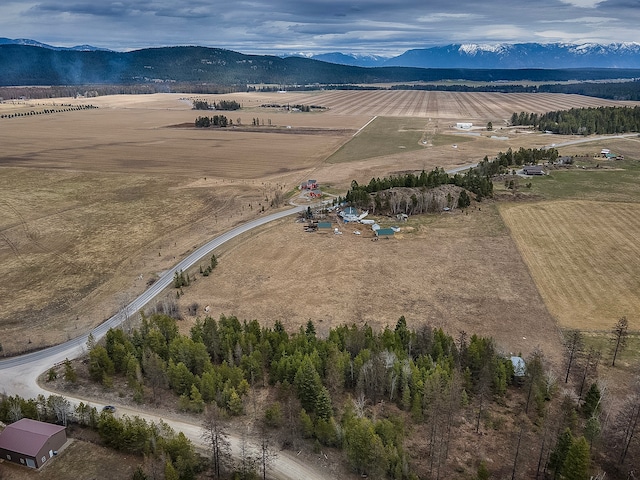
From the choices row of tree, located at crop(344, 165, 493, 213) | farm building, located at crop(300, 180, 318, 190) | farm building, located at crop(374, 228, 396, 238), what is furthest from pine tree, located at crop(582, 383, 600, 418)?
farm building, located at crop(300, 180, 318, 190)

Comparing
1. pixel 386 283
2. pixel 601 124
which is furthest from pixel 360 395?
pixel 601 124

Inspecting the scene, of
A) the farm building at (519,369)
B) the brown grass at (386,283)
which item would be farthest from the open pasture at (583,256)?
the farm building at (519,369)

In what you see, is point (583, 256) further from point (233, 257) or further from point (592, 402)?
point (233, 257)

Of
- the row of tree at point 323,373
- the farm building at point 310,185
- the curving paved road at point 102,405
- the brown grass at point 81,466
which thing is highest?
the farm building at point 310,185

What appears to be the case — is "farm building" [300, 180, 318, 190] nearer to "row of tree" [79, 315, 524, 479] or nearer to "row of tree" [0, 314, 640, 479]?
"row of tree" [0, 314, 640, 479]

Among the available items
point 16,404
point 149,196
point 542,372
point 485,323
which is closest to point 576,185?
point 485,323

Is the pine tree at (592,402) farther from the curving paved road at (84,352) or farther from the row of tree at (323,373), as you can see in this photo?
the curving paved road at (84,352)
